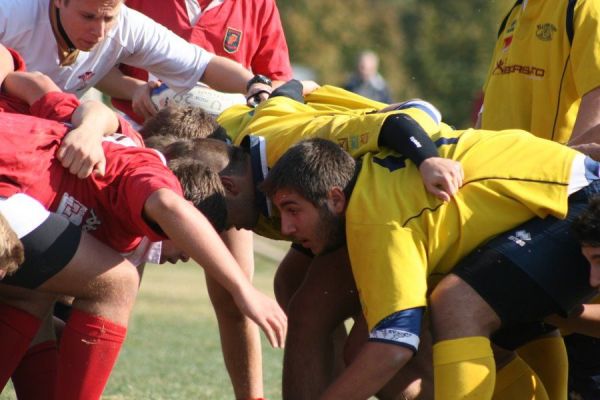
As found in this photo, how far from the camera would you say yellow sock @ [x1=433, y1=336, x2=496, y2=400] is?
170 inches

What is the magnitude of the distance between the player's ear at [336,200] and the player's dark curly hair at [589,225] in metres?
0.91

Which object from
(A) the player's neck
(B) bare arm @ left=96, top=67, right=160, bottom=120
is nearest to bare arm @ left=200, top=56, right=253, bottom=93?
(B) bare arm @ left=96, top=67, right=160, bottom=120

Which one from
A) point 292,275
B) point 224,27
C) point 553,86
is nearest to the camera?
point 553,86

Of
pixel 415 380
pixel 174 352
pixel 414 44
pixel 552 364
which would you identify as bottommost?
pixel 414 44

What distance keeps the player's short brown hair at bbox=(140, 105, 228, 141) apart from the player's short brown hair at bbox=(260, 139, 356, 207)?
2.37 ft

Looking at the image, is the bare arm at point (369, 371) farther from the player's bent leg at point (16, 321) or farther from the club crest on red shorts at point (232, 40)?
the club crest on red shorts at point (232, 40)

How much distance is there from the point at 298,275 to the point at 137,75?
5.36 feet

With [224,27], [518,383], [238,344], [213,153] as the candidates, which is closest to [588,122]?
[518,383]

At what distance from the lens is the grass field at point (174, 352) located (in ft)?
21.5

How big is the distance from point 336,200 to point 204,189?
0.53m

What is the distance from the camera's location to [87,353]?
14.2 ft

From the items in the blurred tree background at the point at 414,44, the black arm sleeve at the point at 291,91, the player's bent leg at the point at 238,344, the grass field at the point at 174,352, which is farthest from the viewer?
the blurred tree background at the point at 414,44

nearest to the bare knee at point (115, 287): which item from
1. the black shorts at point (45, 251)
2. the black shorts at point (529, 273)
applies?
the black shorts at point (45, 251)

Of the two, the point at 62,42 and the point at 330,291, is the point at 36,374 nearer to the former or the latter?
the point at 330,291
